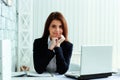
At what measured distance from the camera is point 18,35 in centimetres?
388

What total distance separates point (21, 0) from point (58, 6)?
22.6 inches

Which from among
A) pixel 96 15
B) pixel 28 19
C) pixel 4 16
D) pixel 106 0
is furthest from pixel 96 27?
pixel 4 16

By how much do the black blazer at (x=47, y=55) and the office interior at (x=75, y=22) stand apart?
1.15m

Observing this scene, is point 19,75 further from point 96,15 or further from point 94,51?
point 96,15

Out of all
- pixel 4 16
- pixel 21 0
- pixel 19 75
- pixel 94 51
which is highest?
pixel 21 0

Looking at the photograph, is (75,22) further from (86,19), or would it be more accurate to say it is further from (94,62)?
(94,62)

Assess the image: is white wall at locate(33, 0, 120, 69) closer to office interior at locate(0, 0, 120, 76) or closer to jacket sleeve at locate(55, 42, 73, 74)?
office interior at locate(0, 0, 120, 76)

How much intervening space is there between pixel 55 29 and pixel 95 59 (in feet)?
2.71

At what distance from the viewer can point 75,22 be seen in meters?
4.05

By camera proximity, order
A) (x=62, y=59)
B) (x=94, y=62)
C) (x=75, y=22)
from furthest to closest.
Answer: (x=75, y=22) → (x=62, y=59) → (x=94, y=62)

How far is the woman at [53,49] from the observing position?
258 centimetres

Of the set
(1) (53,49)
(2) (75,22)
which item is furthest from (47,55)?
(2) (75,22)

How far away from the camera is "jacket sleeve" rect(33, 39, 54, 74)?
253 centimetres

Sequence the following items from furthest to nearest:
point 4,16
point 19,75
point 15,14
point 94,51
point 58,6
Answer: point 58,6 < point 15,14 < point 4,16 < point 19,75 < point 94,51
